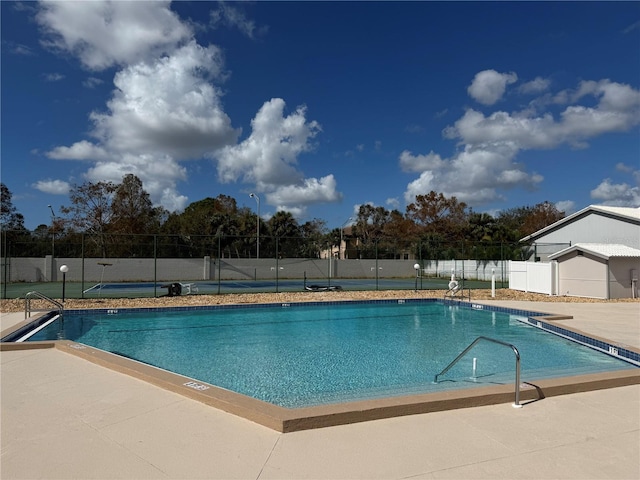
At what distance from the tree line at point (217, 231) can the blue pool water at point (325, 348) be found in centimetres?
1086

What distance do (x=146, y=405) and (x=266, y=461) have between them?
1712 millimetres

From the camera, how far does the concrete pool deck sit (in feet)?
9.36

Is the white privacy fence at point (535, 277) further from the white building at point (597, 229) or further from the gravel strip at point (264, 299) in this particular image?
the white building at point (597, 229)

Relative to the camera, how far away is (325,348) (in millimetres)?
8789

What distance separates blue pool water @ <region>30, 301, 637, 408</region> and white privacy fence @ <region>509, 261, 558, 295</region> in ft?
16.9

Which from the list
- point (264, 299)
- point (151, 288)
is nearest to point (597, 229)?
point (264, 299)

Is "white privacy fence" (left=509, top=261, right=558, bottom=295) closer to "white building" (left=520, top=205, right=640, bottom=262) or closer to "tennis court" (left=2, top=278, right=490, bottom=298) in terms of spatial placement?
"tennis court" (left=2, top=278, right=490, bottom=298)

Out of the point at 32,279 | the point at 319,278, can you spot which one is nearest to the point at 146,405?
the point at 32,279

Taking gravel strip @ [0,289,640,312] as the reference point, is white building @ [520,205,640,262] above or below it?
above

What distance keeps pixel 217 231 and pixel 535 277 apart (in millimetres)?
24023

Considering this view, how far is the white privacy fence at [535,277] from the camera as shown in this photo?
17250 millimetres

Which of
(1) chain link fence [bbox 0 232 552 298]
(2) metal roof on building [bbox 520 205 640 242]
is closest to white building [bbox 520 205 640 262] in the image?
(2) metal roof on building [bbox 520 205 640 242]

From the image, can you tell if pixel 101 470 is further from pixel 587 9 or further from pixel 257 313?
pixel 587 9

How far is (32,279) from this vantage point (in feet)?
76.8
